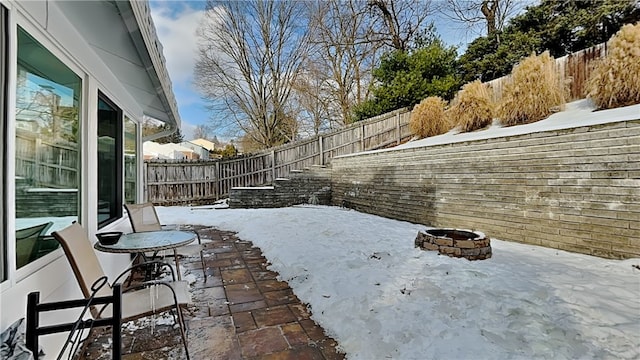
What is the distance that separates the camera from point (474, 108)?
7227 mm

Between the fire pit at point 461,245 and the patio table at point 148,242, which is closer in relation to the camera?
the patio table at point 148,242

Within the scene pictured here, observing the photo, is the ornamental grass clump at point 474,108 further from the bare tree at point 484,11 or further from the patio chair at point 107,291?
the patio chair at point 107,291

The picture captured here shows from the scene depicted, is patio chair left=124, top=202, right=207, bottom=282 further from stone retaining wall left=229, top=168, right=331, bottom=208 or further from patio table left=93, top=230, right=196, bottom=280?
stone retaining wall left=229, top=168, right=331, bottom=208

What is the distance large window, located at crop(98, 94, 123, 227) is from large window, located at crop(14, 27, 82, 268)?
0.74 meters

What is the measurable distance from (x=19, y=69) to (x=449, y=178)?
5595 millimetres

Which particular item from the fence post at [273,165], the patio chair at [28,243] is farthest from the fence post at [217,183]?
the patio chair at [28,243]

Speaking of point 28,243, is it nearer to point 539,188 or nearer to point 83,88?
point 83,88

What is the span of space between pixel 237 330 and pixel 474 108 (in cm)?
673

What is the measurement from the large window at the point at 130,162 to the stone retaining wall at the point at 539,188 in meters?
4.96

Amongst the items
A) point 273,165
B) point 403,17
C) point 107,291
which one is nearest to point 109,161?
point 107,291

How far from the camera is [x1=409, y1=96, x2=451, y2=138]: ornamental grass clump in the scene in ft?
28.0

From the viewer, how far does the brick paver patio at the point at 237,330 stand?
7.29ft

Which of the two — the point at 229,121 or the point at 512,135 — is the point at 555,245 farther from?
the point at 229,121

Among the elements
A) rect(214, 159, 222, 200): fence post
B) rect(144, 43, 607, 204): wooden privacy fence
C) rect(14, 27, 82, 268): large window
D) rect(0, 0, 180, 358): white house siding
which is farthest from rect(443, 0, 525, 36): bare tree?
rect(14, 27, 82, 268): large window
